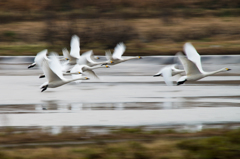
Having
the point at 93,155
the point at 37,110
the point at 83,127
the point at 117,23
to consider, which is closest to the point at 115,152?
the point at 93,155

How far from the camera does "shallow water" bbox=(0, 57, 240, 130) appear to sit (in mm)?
7652

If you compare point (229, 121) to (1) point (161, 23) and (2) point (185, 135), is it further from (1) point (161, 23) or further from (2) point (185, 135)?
(1) point (161, 23)

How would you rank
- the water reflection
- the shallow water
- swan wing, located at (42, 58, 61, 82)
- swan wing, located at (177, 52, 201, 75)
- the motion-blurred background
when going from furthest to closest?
1. swan wing, located at (177, 52, 201, 75)
2. swan wing, located at (42, 58, 61, 82)
3. the water reflection
4. the shallow water
5. the motion-blurred background

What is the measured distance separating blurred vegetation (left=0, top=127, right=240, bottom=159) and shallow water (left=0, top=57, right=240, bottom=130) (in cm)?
141

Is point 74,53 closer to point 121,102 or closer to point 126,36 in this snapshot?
point 121,102

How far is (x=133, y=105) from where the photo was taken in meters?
9.18

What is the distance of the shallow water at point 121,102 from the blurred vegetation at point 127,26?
562 cm

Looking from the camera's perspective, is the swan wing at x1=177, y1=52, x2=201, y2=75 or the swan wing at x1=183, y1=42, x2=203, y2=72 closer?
the swan wing at x1=177, y1=52, x2=201, y2=75

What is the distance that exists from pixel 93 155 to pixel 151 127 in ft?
6.31

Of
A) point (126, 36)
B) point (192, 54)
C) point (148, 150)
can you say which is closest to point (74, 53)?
point (192, 54)

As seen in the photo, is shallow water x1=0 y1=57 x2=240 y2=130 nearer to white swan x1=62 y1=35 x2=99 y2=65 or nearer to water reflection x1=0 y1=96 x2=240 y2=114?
water reflection x1=0 y1=96 x2=240 y2=114

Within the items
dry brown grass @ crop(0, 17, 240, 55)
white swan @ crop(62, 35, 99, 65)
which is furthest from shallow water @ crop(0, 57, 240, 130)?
dry brown grass @ crop(0, 17, 240, 55)

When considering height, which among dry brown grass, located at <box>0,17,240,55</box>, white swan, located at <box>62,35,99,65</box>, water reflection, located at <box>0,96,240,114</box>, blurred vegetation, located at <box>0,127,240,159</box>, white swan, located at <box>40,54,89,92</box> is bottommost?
blurred vegetation, located at <box>0,127,240,159</box>

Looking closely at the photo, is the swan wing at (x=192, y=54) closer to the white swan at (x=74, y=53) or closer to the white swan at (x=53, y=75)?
the white swan at (x=53, y=75)
